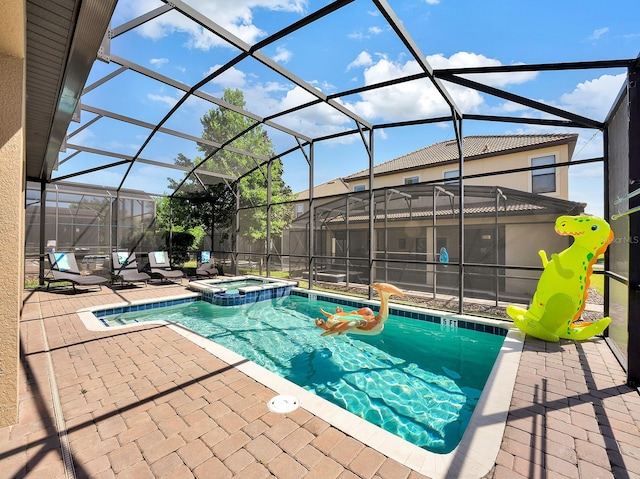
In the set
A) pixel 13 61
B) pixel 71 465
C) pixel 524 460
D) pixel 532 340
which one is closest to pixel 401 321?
pixel 532 340

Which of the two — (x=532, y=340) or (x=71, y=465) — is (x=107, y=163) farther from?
(x=532, y=340)

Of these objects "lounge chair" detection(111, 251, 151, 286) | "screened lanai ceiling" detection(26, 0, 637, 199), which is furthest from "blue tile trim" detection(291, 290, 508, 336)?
"lounge chair" detection(111, 251, 151, 286)

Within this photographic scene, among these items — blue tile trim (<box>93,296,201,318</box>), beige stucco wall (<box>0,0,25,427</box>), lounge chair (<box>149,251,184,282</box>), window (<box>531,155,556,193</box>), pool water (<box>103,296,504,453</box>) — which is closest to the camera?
beige stucco wall (<box>0,0,25,427</box>)

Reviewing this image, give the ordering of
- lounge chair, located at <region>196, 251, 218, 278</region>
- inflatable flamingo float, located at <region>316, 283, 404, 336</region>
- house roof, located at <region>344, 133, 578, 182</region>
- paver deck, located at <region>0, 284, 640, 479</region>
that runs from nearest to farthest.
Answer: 1. paver deck, located at <region>0, 284, 640, 479</region>
2. inflatable flamingo float, located at <region>316, 283, 404, 336</region>
3. lounge chair, located at <region>196, 251, 218, 278</region>
4. house roof, located at <region>344, 133, 578, 182</region>

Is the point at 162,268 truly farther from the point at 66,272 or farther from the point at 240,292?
the point at 240,292

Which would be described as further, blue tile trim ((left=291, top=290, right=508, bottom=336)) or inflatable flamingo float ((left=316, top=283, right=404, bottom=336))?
blue tile trim ((left=291, top=290, right=508, bottom=336))

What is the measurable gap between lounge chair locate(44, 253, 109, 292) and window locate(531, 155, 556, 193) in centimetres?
1402

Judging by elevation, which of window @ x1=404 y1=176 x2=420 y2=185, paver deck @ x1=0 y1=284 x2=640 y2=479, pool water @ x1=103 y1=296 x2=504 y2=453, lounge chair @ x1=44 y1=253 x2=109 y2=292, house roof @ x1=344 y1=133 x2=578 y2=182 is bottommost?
pool water @ x1=103 y1=296 x2=504 y2=453

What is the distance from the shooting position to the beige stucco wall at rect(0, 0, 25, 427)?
2078mm

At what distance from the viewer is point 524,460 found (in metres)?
1.85

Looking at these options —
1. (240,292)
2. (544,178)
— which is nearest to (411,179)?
(544,178)

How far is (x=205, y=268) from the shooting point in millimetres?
10203

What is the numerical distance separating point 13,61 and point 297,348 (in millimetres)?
4455

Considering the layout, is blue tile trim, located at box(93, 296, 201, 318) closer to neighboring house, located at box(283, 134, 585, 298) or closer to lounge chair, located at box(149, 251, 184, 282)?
lounge chair, located at box(149, 251, 184, 282)
